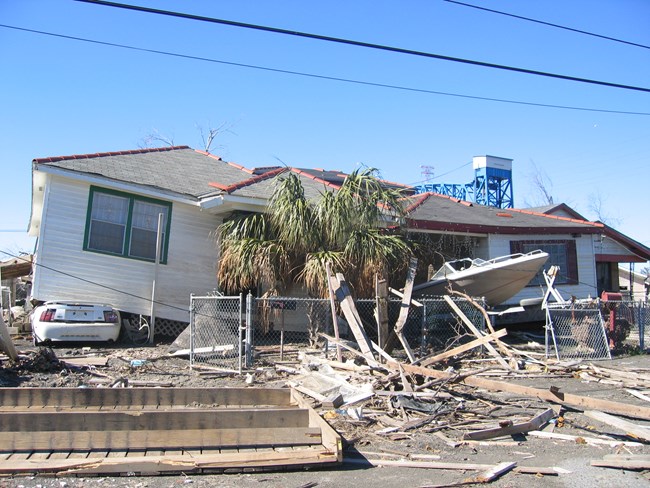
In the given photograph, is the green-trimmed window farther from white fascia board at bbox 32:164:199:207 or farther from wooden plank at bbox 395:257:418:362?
wooden plank at bbox 395:257:418:362

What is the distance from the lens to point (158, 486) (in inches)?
189

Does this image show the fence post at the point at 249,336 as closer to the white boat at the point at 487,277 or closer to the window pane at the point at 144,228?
the window pane at the point at 144,228

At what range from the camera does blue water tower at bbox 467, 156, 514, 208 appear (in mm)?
40141

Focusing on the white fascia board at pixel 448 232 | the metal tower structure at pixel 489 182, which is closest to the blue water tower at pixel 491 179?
the metal tower structure at pixel 489 182

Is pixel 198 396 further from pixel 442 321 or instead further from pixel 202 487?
pixel 442 321

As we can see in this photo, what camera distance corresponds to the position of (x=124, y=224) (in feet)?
43.6

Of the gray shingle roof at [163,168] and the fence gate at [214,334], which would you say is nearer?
the fence gate at [214,334]

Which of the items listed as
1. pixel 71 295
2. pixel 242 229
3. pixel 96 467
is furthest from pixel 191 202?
pixel 96 467

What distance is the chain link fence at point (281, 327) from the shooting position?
420 inches

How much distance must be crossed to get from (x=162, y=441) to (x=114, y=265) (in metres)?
8.29

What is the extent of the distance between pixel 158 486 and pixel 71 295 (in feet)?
29.4

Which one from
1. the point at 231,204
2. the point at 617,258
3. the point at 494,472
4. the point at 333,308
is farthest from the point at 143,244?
the point at 617,258

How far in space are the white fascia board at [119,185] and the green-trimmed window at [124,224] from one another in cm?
28

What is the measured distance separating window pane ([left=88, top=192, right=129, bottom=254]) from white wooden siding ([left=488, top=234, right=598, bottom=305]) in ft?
33.3
